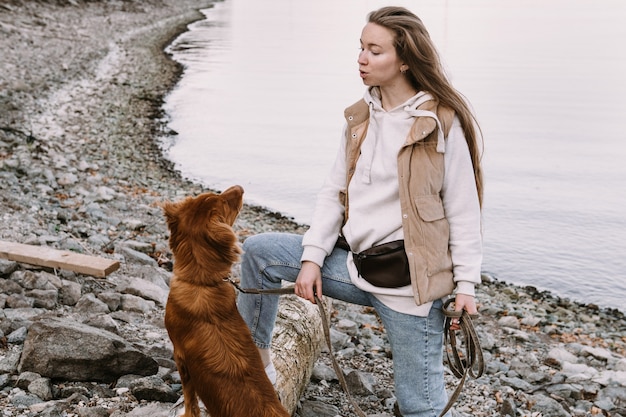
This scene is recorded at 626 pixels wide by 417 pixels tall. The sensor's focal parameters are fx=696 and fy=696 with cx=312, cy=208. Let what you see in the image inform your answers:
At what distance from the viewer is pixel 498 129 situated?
24.5 meters

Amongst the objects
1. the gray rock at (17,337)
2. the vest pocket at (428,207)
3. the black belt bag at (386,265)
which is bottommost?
the gray rock at (17,337)

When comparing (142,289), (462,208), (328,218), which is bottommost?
(142,289)

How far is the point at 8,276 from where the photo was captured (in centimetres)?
693

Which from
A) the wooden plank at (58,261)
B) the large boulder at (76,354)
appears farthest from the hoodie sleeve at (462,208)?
the wooden plank at (58,261)

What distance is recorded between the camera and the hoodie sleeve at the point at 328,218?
163 inches

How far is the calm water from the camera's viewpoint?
1441cm

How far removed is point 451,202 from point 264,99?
86.6 feet

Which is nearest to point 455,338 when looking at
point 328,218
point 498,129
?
point 328,218

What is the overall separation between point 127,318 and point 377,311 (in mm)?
3326

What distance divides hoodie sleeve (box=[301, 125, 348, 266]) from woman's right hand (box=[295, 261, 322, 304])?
4cm

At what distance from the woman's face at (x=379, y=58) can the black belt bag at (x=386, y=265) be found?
3.06 ft

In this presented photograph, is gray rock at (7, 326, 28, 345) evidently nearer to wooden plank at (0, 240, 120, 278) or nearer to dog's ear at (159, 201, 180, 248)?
wooden plank at (0, 240, 120, 278)

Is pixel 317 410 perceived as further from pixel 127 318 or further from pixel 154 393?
pixel 127 318

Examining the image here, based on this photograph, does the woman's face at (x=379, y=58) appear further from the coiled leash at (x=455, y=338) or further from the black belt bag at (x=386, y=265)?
the coiled leash at (x=455, y=338)
